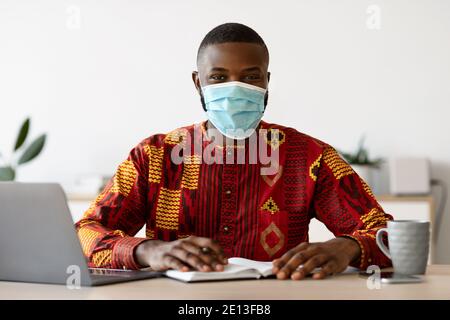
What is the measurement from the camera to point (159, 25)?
427cm

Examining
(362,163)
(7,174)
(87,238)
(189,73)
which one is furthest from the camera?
(189,73)

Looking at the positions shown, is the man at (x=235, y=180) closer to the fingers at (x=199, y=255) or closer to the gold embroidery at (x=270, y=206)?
the gold embroidery at (x=270, y=206)

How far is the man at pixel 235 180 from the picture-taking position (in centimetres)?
188

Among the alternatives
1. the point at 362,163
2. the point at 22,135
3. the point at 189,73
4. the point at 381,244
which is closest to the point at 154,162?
the point at 381,244

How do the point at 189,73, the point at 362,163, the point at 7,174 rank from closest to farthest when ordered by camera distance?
the point at 362,163 → the point at 7,174 → the point at 189,73

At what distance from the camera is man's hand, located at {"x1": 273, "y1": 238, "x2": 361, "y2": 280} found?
1.35 metres

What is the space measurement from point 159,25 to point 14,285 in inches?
124

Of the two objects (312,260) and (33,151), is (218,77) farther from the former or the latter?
(33,151)

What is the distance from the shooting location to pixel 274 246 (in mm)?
1932

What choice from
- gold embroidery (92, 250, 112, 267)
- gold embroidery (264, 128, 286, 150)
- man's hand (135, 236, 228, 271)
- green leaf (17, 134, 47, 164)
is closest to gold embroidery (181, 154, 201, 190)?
gold embroidery (264, 128, 286, 150)

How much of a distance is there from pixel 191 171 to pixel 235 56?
0.35 m
